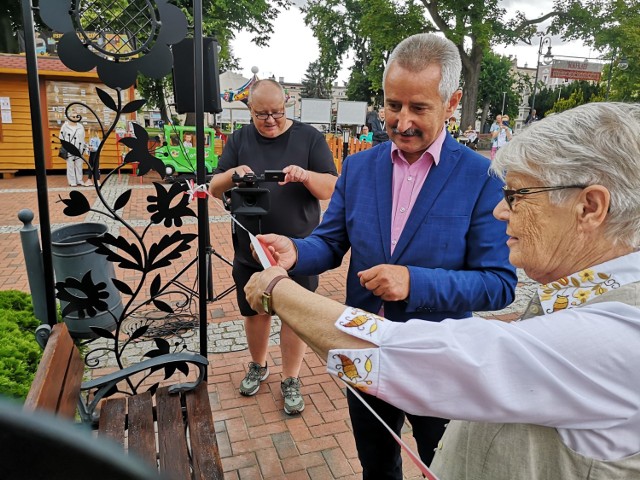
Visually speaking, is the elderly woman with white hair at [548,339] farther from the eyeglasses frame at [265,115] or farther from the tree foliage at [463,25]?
the tree foliage at [463,25]

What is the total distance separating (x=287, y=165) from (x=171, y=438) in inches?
67.8

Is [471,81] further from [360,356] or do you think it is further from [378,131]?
[360,356]

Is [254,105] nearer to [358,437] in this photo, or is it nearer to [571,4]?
[358,437]

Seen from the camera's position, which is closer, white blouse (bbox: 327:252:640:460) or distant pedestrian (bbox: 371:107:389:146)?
white blouse (bbox: 327:252:640:460)

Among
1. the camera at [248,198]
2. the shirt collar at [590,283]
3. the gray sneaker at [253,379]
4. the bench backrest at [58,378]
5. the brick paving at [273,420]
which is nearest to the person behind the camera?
the shirt collar at [590,283]

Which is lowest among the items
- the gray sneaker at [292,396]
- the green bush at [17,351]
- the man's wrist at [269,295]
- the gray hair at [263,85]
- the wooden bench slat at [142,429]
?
the gray sneaker at [292,396]

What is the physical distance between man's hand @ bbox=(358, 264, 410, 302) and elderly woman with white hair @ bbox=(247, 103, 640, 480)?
1.41 feet

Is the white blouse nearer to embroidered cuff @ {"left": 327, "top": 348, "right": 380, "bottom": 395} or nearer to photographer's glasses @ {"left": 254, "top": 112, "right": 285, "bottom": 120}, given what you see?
embroidered cuff @ {"left": 327, "top": 348, "right": 380, "bottom": 395}

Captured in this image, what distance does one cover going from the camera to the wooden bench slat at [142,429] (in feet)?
6.05

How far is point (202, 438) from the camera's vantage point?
1936 mm

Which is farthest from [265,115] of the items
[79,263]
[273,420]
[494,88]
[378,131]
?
[494,88]

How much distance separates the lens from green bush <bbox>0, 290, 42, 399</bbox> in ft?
6.44

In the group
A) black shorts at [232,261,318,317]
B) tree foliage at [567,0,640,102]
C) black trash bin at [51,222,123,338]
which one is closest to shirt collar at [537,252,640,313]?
black shorts at [232,261,318,317]

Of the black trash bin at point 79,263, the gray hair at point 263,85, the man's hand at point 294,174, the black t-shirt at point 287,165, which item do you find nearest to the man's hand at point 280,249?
the man's hand at point 294,174
